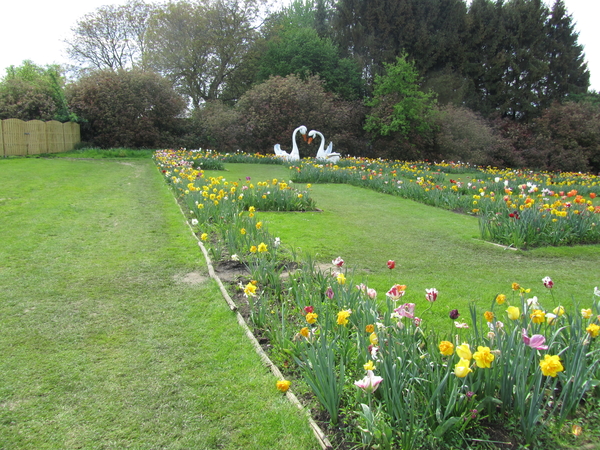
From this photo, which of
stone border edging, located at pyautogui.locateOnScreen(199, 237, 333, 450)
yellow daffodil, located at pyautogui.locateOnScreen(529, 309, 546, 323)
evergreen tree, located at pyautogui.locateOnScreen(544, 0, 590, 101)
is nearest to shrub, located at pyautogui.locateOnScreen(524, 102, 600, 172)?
evergreen tree, located at pyautogui.locateOnScreen(544, 0, 590, 101)

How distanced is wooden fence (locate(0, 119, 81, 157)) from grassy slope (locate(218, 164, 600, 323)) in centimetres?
1439

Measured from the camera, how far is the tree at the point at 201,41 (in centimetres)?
2827

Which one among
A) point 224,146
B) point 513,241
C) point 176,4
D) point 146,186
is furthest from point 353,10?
point 513,241

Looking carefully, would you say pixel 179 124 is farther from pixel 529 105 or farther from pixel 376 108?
pixel 529 105

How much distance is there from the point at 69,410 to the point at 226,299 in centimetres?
148

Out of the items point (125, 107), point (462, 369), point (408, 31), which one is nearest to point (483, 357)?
point (462, 369)

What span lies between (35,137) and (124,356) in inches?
736

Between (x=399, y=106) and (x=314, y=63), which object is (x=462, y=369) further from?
(x=314, y=63)

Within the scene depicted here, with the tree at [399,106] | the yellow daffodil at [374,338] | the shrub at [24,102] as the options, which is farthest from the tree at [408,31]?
the yellow daffodil at [374,338]

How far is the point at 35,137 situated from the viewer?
58.7 feet

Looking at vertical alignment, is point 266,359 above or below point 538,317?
below

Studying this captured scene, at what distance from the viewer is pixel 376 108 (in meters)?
25.5

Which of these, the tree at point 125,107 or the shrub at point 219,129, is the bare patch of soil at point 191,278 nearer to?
the shrub at point 219,129

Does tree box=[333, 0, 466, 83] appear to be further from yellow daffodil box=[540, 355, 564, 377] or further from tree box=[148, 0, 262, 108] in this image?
yellow daffodil box=[540, 355, 564, 377]
